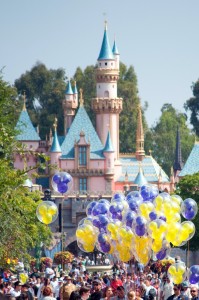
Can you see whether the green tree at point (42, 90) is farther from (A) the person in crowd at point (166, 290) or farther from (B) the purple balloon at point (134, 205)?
(A) the person in crowd at point (166, 290)

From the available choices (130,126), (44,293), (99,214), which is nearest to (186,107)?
(130,126)

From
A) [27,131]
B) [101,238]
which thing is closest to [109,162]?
[27,131]

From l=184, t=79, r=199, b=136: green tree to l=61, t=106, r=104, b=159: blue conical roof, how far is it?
34135 millimetres

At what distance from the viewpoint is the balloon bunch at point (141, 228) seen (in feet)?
158

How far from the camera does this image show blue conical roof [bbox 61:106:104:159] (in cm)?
11206

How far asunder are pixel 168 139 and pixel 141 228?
333 feet

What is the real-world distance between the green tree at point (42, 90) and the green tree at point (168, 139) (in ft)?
30.1

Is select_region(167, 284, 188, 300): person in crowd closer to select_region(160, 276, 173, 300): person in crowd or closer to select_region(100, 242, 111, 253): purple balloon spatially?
select_region(160, 276, 173, 300): person in crowd

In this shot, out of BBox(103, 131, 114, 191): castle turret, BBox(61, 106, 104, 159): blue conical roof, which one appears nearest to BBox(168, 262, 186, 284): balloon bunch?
BBox(103, 131, 114, 191): castle turret

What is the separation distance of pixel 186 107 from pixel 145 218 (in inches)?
4010

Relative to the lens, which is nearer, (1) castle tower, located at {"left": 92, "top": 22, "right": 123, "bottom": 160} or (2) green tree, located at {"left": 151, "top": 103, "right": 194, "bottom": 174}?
(1) castle tower, located at {"left": 92, "top": 22, "right": 123, "bottom": 160}

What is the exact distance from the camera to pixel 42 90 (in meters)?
144

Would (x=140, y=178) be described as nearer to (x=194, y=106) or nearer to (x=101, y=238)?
(x=194, y=106)

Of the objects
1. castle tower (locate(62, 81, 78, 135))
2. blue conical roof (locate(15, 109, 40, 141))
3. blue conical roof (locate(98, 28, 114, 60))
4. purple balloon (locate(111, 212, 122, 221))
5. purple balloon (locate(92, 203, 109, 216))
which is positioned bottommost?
purple balloon (locate(111, 212, 122, 221))
